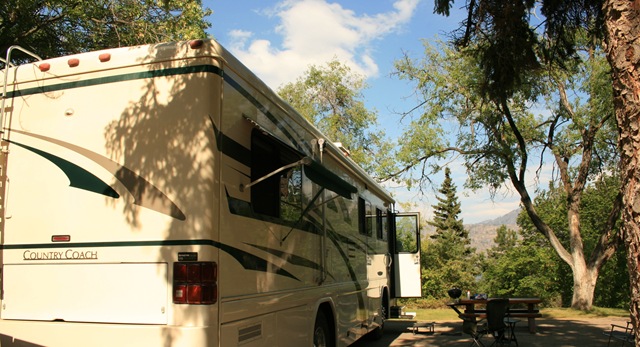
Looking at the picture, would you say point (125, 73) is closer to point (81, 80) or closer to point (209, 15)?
point (81, 80)

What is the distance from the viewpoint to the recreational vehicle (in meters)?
3.49

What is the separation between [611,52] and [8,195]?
477cm

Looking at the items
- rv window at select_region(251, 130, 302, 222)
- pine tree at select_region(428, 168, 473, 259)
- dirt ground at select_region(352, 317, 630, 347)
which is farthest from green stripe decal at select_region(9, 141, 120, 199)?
pine tree at select_region(428, 168, 473, 259)

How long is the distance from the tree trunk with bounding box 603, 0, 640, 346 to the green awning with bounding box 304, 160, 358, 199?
2.35m

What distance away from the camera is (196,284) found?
3406 mm

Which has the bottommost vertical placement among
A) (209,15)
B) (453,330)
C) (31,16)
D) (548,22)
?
(453,330)

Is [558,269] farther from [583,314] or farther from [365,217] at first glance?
[365,217]

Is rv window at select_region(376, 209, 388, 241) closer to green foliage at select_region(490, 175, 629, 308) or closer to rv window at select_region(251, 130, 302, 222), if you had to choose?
rv window at select_region(251, 130, 302, 222)

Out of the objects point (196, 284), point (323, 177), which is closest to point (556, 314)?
point (323, 177)

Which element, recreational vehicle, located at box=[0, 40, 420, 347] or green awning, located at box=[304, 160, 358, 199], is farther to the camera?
green awning, located at box=[304, 160, 358, 199]

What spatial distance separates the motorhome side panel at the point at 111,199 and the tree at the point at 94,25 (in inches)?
254

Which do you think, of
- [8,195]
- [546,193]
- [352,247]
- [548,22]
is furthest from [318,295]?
[546,193]

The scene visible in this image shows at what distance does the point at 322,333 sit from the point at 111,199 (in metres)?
2.95

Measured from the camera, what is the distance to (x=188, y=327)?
336 centimetres
